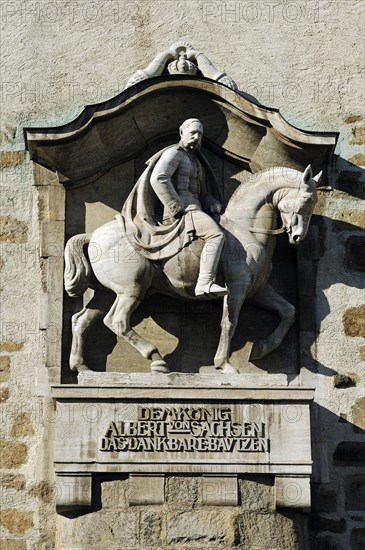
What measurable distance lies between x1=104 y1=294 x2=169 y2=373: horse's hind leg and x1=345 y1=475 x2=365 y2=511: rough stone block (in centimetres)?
116

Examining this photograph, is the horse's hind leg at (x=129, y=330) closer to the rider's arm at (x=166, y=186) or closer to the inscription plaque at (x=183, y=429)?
the inscription plaque at (x=183, y=429)

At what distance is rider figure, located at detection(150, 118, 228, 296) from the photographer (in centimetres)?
857

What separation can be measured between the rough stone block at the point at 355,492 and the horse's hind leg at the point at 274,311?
0.83 metres

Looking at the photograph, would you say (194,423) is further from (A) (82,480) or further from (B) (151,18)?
(B) (151,18)

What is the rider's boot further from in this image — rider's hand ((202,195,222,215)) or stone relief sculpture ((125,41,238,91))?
stone relief sculpture ((125,41,238,91))

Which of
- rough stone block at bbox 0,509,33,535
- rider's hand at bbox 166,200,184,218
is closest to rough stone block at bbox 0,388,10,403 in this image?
rough stone block at bbox 0,509,33,535

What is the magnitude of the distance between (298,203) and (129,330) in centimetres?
115

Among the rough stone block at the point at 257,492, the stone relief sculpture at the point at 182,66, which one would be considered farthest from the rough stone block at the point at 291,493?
the stone relief sculpture at the point at 182,66

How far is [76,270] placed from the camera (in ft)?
28.6

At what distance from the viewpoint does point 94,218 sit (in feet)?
29.6

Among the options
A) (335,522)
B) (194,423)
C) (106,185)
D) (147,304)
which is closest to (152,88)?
(106,185)

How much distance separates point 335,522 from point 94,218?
2.14 m

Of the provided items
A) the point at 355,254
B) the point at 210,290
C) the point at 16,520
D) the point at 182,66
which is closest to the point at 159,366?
the point at 210,290

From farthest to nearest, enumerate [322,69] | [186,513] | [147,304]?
[322,69]
[147,304]
[186,513]
